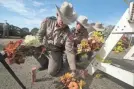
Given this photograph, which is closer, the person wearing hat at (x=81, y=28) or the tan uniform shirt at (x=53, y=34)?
the tan uniform shirt at (x=53, y=34)

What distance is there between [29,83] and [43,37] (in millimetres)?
1105

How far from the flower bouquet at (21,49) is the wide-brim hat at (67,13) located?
74cm

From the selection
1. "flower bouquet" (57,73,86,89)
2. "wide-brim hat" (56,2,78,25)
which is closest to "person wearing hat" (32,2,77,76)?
"wide-brim hat" (56,2,78,25)

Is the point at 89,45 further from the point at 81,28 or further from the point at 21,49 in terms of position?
the point at 21,49

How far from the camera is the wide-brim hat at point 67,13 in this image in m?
4.17

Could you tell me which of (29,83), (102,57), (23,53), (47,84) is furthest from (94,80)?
(23,53)

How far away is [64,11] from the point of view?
4.19 meters

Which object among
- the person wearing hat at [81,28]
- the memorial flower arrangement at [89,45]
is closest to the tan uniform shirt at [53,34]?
the memorial flower arrangement at [89,45]

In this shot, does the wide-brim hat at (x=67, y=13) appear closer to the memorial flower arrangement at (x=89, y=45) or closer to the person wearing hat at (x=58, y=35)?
the person wearing hat at (x=58, y=35)

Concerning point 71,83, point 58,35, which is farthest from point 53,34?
point 71,83

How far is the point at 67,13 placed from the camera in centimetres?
422

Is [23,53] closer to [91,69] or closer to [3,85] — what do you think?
[3,85]

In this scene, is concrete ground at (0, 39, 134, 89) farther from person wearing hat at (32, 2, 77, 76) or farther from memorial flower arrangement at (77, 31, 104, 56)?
memorial flower arrangement at (77, 31, 104, 56)

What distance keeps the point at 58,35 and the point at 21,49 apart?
1.31m
